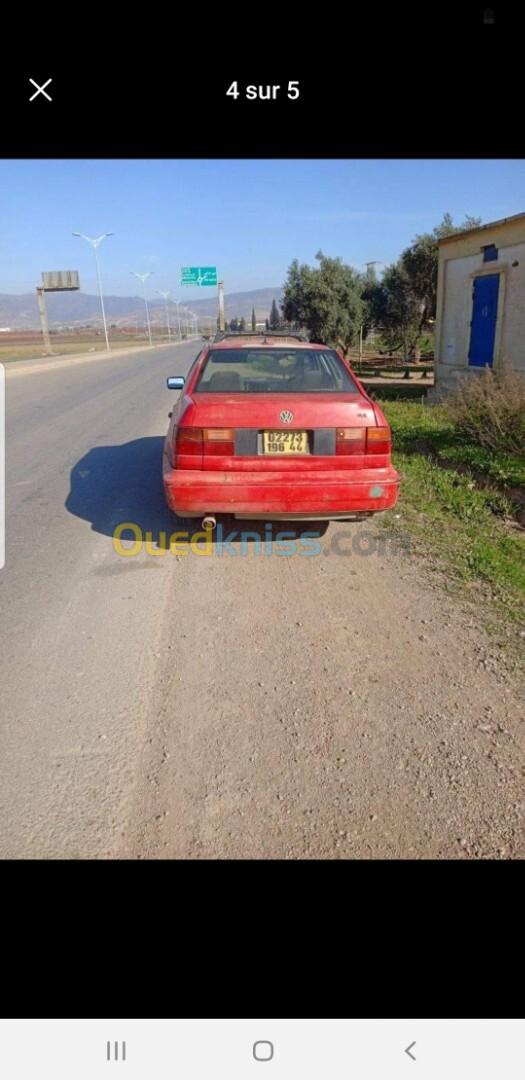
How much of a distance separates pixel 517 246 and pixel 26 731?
12810 mm

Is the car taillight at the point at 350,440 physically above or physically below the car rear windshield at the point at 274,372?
below

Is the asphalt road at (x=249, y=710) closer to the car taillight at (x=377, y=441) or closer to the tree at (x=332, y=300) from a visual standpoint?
the car taillight at (x=377, y=441)

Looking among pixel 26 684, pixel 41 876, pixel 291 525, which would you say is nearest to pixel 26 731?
pixel 26 684

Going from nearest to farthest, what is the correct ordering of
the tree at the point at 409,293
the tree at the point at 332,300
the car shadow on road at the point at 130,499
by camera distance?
the car shadow on road at the point at 130,499 < the tree at the point at 409,293 < the tree at the point at 332,300

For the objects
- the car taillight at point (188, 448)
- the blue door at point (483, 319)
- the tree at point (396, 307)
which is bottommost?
the car taillight at point (188, 448)

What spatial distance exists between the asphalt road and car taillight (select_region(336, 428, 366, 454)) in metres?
0.84

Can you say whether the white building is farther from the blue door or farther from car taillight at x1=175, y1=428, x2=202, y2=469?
car taillight at x1=175, y1=428, x2=202, y2=469

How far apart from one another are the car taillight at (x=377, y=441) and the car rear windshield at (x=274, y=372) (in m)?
0.49

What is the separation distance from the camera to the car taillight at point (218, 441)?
4.09 meters

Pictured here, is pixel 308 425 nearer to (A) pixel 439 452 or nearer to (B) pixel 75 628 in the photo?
(B) pixel 75 628

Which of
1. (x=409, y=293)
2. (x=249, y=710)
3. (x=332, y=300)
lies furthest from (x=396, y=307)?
(x=249, y=710)

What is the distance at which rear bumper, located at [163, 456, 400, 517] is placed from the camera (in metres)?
4.10
